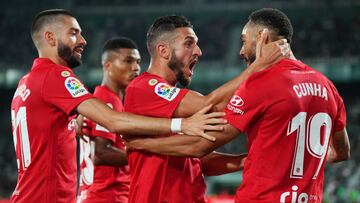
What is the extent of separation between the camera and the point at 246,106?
4133mm

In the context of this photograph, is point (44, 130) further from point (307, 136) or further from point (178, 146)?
point (307, 136)

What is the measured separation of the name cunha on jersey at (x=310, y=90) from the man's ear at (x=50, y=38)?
7.20 feet

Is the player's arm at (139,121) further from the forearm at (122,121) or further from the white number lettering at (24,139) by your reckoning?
the white number lettering at (24,139)

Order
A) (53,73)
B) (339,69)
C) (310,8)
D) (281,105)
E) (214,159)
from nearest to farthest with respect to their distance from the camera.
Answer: (281,105) < (53,73) < (214,159) < (339,69) < (310,8)

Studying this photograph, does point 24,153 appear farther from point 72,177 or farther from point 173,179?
point 173,179

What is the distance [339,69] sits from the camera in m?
22.8

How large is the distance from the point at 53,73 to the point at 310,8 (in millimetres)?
23103

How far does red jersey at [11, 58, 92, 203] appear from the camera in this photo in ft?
15.9

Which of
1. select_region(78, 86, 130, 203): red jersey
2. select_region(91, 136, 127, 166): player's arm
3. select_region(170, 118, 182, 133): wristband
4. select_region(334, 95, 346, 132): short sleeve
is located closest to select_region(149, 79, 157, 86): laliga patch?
select_region(170, 118, 182, 133): wristband

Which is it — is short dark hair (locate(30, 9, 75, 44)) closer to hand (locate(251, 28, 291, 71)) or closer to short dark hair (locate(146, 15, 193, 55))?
short dark hair (locate(146, 15, 193, 55))

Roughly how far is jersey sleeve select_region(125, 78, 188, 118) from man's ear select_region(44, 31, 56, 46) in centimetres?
94

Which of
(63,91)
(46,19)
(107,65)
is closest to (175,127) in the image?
(63,91)

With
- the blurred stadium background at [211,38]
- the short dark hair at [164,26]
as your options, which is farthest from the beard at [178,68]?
the blurred stadium background at [211,38]

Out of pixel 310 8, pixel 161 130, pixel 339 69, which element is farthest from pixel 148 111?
pixel 310 8
